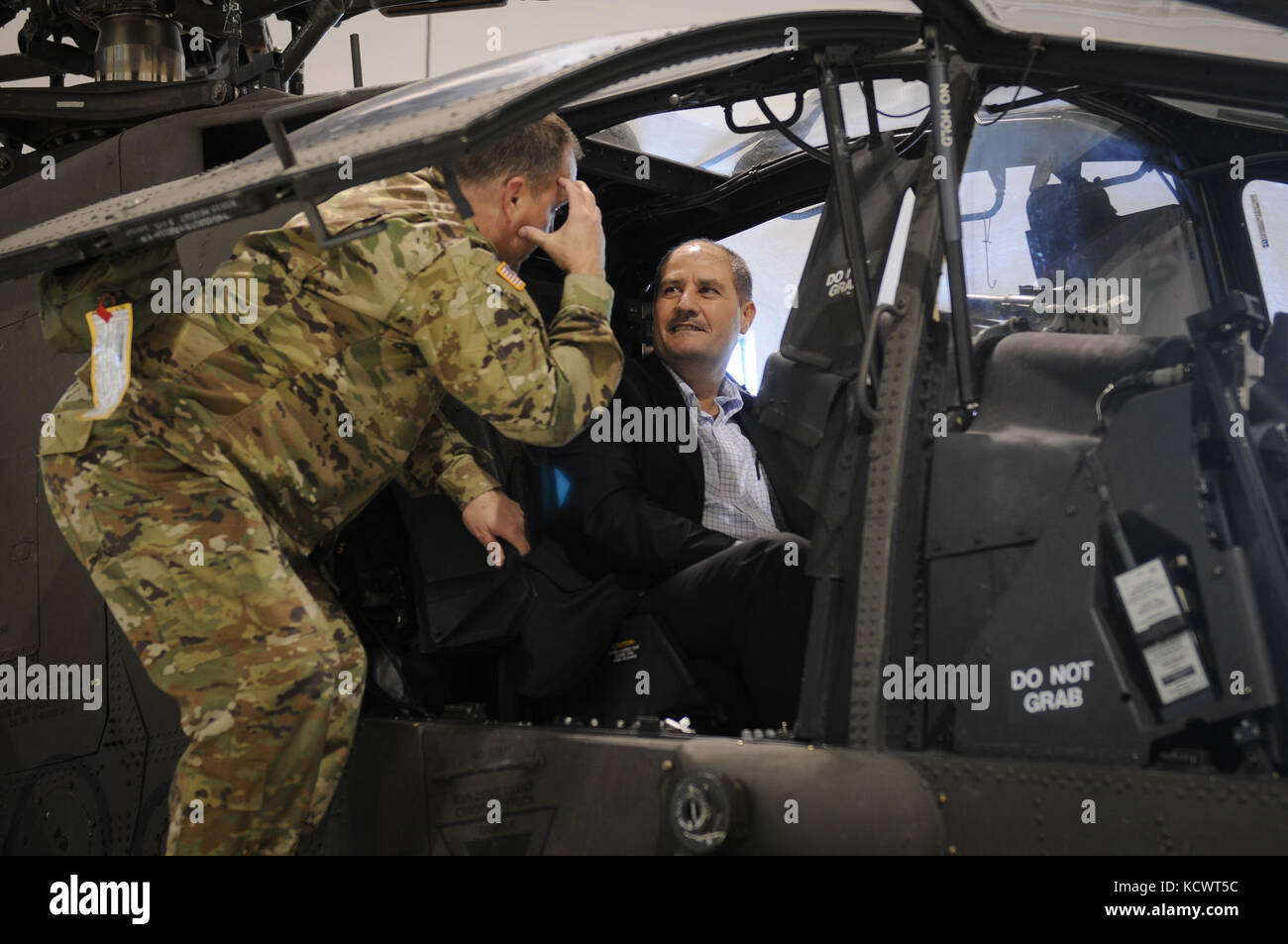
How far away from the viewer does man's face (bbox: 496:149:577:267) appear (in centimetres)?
288

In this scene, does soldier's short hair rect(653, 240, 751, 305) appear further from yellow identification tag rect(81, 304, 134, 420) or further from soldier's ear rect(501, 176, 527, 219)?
yellow identification tag rect(81, 304, 134, 420)

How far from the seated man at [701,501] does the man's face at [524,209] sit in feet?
1.74

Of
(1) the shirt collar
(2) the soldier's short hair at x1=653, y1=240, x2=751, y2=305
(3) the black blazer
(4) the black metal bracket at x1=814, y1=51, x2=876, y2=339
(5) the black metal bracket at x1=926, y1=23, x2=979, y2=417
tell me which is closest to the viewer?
(5) the black metal bracket at x1=926, y1=23, x2=979, y2=417

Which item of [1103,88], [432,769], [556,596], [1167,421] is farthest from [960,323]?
[432,769]

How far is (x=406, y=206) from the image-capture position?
274 centimetres

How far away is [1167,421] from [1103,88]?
0.92 metres

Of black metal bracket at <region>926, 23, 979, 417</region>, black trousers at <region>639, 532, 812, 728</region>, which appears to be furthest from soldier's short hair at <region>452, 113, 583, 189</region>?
black trousers at <region>639, 532, 812, 728</region>

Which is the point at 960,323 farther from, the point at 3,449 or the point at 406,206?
the point at 3,449

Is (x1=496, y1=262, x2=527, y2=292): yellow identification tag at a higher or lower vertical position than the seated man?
higher

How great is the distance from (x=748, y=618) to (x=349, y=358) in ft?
3.44

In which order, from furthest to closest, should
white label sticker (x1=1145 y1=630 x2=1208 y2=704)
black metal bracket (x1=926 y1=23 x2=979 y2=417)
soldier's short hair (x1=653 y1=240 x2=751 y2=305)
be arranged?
soldier's short hair (x1=653 y1=240 x2=751 y2=305) < black metal bracket (x1=926 y1=23 x2=979 y2=417) < white label sticker (x1=1145 y1=630 x2=1208 y2=704)

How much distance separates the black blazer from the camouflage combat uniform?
54cm

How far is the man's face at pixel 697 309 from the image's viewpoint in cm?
368

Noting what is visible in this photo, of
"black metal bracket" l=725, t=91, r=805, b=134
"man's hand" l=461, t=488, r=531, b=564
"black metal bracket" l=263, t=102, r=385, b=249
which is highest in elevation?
"black metal bracket" l=725, t=91, r=805, b=134
